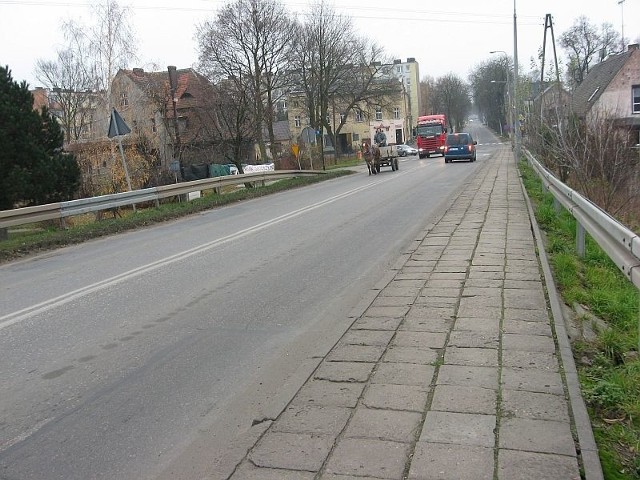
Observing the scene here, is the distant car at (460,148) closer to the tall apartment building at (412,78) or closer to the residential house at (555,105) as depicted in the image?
the residential house at (555,105)

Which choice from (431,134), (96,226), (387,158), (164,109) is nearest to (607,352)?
(96,226)

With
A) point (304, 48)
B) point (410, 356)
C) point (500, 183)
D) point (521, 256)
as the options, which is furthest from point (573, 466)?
point (304, 48)

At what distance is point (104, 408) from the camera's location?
159 inches

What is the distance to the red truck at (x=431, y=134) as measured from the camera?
51.8 m

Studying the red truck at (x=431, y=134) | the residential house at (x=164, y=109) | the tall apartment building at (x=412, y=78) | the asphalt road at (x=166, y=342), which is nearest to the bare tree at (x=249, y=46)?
the residential house at (x=164, y=109)

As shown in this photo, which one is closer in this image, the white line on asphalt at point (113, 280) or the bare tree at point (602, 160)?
the white line on asphalt at point (113, 280)

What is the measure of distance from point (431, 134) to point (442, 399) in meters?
49.9

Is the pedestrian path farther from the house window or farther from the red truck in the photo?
the red truck

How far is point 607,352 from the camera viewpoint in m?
4.70

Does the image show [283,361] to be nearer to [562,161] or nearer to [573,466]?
[573,466]

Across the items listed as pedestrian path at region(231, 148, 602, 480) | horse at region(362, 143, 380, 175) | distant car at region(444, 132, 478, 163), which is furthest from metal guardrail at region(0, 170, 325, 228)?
distant car at region(444, 132, 478, 163)

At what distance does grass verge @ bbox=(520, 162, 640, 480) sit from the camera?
3.27m

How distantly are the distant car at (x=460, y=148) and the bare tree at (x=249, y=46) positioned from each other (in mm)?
12224

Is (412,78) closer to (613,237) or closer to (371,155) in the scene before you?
(371,155)
